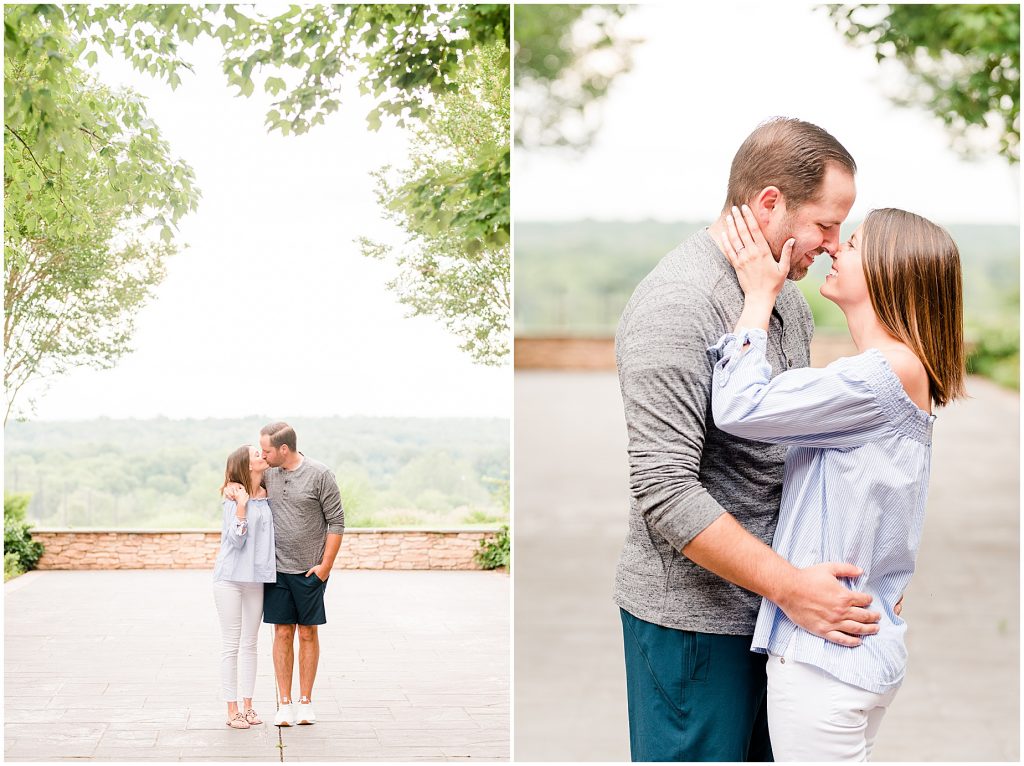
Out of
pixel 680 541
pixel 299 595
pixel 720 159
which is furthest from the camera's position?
pixel 720 159

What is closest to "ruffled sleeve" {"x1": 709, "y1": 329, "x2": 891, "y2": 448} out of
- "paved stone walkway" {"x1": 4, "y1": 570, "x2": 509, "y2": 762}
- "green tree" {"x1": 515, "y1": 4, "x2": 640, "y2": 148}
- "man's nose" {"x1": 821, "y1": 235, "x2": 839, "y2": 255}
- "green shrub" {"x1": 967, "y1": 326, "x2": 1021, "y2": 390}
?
"man's nose" {"x1": 821, "y1": 235, "x2": 839, "y2": 255}

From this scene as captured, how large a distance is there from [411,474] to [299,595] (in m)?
0.43

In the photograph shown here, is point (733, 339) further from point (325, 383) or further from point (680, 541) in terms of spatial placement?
point (325, 383)

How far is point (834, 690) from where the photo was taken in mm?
1706

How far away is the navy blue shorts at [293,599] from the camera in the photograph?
2814 millimetres

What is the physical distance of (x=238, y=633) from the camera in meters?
2.82

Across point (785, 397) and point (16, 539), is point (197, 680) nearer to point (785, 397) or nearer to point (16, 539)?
point (16, 539)

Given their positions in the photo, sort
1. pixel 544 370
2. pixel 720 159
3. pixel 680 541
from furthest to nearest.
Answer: pixel 544 370, pixel 720 159, pixel 680 541

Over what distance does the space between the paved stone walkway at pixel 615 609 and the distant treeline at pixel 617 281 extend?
260 centimetres

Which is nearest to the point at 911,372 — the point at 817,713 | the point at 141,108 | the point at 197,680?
the point at 817,713

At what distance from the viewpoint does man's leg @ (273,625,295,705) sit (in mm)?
2818

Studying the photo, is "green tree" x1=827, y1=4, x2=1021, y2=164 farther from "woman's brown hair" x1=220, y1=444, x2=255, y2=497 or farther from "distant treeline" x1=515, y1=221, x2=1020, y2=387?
"distant treeline" x1=515, y1=221, x2=1020, y2=387

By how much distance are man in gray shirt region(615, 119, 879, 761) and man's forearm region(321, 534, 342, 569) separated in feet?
3.83

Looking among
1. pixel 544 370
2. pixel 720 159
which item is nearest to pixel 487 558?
pixel 720 159
